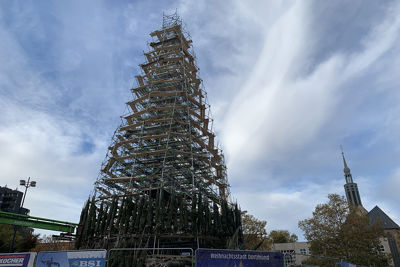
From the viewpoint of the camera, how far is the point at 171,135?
32594 millimetres

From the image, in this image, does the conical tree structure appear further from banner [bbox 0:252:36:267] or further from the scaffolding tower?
banner [bbox 0:252:36:267]

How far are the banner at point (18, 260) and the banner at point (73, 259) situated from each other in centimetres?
36

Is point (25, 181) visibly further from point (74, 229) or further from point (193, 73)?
point (193, 73)

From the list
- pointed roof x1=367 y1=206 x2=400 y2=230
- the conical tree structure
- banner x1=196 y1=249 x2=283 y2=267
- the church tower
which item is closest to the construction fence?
banner x1=196 y1=249 x2=283 y2=267

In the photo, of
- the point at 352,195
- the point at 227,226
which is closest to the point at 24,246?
the point at 227,226

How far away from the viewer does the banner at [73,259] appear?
1066cm

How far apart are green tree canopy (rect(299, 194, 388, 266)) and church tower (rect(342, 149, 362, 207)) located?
51277mm

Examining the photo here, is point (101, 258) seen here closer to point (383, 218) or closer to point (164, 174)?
point (164, 174)

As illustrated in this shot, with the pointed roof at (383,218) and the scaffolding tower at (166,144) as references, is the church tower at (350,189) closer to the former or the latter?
the pointed roof at (383,218)

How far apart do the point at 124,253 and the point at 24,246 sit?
18.8 m

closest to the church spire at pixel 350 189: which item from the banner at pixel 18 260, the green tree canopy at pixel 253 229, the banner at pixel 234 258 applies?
the green tree canopy at pixel 253 229

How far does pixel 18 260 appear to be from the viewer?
11781 mm

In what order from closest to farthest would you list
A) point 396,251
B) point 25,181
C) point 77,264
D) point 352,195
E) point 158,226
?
point 77,264, point 158,226, point 25,181, point 396,251, point 352,195

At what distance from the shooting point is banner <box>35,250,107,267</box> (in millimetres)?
10664
